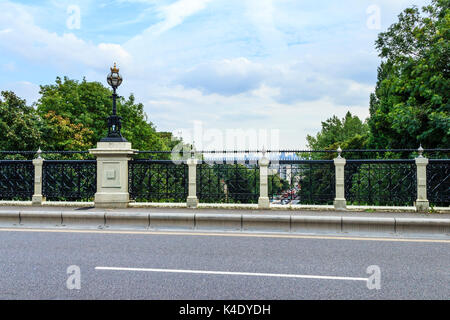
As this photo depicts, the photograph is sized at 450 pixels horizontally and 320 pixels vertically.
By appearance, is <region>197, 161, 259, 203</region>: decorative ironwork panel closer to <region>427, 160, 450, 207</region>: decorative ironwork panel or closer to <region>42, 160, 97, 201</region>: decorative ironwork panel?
<region>42, 160, 97, 201</region>: decorative ironwork panel

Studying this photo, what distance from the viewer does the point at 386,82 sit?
26.0 metres

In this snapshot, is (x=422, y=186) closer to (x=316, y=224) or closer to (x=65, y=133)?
(x=316, y=224)

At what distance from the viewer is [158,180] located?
39.4ft

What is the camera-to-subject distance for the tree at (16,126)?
2494cm

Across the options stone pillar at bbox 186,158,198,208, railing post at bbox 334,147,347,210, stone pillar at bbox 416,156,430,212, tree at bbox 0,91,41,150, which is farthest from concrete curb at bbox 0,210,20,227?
tree at bbox 0,91,41,150

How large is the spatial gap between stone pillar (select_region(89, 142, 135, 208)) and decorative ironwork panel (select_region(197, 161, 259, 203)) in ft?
7.33

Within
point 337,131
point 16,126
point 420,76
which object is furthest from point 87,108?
point 337,131

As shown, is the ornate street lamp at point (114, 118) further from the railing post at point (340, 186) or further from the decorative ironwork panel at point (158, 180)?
the railing post at point (340, 186)

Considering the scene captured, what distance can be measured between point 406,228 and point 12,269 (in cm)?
749

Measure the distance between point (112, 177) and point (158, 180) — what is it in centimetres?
141

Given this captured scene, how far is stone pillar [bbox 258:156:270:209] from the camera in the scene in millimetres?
11180

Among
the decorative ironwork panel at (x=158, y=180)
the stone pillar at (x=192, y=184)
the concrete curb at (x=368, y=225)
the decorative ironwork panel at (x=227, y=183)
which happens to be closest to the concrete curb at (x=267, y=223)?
the concrete curb at (x=368, y=225)

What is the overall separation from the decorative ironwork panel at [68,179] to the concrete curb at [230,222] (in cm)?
271
